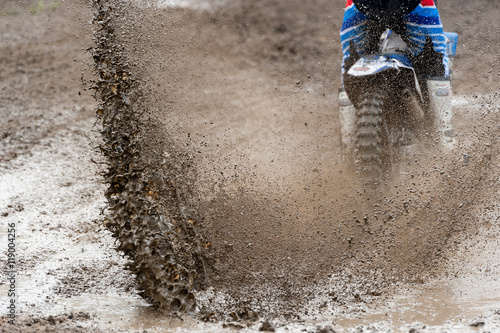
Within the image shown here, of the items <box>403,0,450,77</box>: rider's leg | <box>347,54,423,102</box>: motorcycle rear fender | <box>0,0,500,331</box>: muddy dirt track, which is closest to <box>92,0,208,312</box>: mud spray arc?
<box>0,0,500,331</box>: muddy dirt track

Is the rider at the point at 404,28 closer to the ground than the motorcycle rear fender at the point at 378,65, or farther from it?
farther from it

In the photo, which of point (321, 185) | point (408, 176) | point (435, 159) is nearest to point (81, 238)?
point (321, 185)

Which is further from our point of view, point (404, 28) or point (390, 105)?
point (404, 28)

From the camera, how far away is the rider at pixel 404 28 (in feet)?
12.1

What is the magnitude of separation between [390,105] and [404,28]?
737 mm

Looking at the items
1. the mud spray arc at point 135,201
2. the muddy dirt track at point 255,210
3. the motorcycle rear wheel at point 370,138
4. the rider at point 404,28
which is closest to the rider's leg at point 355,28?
the rider at point 404,28

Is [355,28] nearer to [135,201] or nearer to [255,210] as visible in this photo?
[255,210]

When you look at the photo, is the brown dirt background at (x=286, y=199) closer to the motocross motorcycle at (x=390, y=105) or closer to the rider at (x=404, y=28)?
the motocross motorcycle at (x=390, y=105)

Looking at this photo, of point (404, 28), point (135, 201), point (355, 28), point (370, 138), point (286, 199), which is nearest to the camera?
point (135, 201)

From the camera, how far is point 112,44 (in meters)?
3.01

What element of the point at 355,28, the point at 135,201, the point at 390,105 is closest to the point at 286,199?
the point at 390,105

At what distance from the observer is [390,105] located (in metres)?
3.62

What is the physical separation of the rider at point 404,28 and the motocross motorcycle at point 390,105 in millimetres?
53

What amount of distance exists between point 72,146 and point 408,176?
4.51 meters
